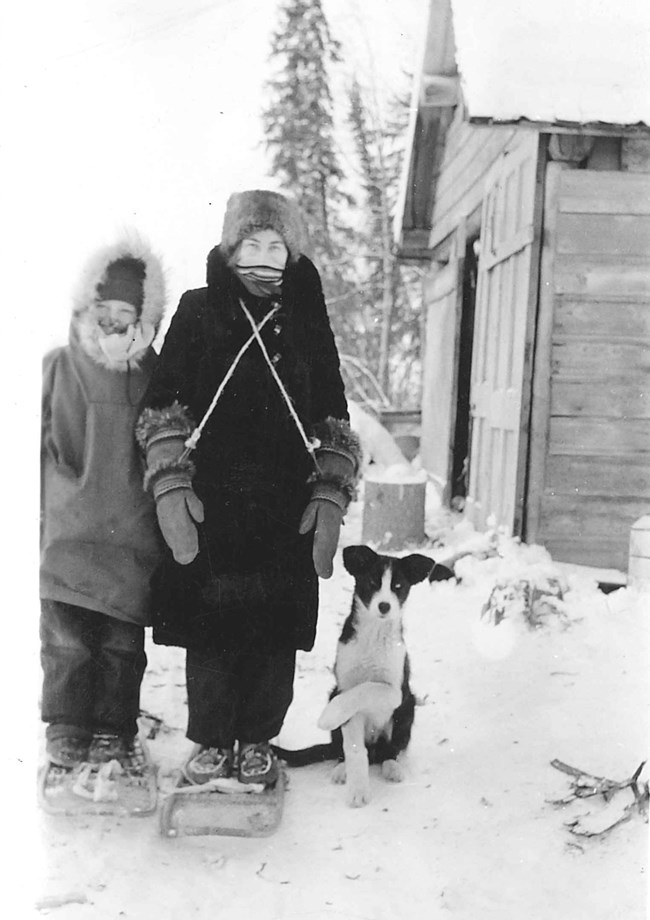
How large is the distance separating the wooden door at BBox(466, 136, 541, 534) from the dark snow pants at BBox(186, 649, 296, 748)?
0.63 m

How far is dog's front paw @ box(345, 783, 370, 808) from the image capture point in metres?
1.89

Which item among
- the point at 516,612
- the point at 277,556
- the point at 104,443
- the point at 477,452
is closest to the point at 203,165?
the point at 104,443

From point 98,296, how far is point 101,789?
113 cm

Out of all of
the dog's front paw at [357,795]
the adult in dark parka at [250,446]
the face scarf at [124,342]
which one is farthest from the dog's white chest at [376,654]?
the face scarf at [124,342]

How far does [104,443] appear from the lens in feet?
6.28

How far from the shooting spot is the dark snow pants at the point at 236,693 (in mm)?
1922

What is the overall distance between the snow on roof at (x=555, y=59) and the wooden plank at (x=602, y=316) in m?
0.42

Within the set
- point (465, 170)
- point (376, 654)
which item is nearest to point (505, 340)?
point (465, 170)

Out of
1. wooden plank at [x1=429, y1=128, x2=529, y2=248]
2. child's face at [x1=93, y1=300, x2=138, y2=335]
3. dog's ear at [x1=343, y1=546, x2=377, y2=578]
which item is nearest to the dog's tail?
dog's ear at [x1=343, y1=546, x2=377, y2=578]

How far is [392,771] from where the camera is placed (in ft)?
6.33

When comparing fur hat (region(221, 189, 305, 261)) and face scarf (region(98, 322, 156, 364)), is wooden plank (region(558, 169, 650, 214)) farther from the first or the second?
face scarf (region(98, 322, 156, 364))

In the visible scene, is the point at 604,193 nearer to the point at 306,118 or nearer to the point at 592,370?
the point at 592,370

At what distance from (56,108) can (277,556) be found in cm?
113

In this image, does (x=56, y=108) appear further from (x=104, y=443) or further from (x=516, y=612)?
(x=516, y=612)
